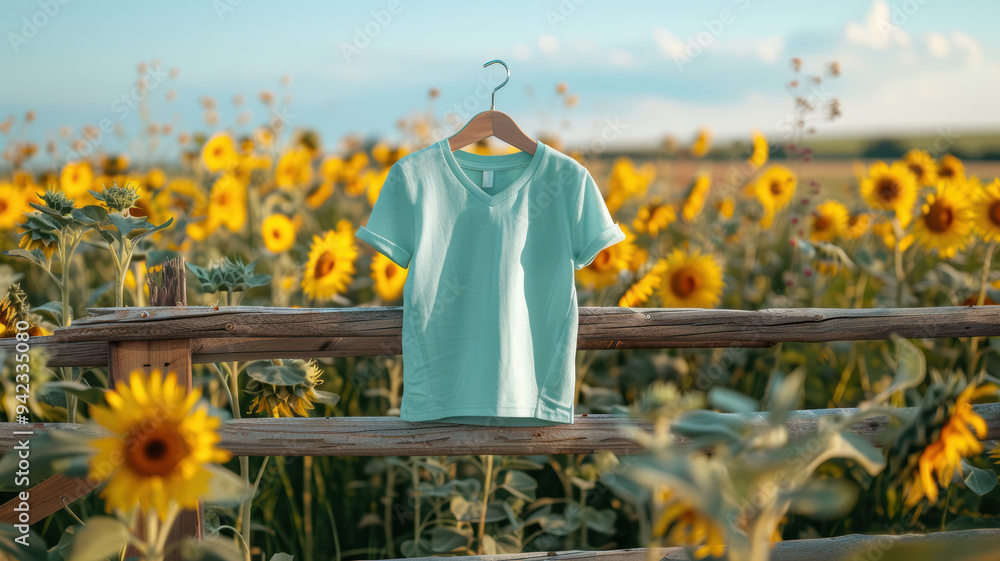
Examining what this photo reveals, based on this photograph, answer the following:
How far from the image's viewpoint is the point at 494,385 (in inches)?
60.6

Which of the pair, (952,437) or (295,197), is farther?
(295,197)

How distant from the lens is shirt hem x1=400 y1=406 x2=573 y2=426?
1.54m

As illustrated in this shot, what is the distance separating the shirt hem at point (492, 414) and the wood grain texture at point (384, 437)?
0.09 ft

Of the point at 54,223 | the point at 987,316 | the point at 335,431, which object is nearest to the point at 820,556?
the point at 987,316

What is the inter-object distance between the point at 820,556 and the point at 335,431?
4.30ft

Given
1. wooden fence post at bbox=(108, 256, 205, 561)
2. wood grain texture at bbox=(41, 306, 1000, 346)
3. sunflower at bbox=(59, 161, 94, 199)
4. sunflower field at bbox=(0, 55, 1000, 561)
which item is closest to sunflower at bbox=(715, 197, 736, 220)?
sunflower field at bbox=(0, 55, 1000, 561)

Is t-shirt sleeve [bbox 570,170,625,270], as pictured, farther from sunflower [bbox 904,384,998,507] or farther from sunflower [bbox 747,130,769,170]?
sunflower [bbox 747,130,769,170]

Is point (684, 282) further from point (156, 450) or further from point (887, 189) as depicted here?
point (156, 450)

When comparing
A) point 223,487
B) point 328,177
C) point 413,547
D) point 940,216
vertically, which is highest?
point 328,177

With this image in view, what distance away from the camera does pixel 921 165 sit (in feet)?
10.3

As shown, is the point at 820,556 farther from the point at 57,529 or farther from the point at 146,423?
the point at 57,529

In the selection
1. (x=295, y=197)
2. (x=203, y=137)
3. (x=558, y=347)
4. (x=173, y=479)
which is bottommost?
(x=173, y=479)

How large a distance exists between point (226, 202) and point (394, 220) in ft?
6.65

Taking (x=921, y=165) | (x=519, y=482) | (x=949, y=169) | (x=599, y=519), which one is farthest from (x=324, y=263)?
(x=949, y=169)
